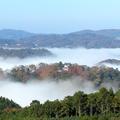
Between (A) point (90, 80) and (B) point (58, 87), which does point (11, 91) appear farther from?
(A) point (90, 80)

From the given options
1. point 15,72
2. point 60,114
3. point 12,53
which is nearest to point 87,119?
point 60,114

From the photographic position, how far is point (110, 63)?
6043 inches

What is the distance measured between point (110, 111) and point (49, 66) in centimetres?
5161

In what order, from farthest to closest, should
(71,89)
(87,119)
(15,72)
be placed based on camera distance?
(15,72) → (71,89) → (87,119)

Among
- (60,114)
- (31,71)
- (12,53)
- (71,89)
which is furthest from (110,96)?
(12,53)

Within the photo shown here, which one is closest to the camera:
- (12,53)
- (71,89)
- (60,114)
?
(60,114)

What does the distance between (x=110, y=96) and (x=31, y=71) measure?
5076 centimetres

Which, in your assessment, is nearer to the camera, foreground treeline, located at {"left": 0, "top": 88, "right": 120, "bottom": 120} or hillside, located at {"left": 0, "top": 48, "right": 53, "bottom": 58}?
foreground treeline, located at {"left": 0, "top": 88, "right": 120, "bottom": 120}

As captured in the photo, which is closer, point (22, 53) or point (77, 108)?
point (77, 108)

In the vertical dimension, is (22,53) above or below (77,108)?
above

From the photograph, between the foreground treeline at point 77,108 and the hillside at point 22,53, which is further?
the hillside at point 22,53

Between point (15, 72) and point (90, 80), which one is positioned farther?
point (15, 72)

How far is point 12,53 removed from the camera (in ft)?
567

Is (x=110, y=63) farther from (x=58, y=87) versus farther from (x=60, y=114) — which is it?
(x=60, y=114)
